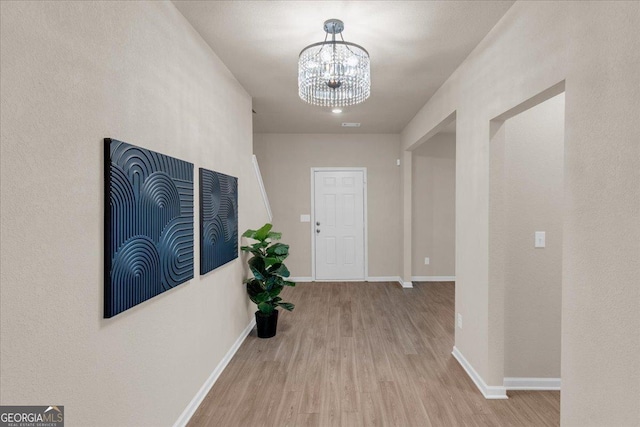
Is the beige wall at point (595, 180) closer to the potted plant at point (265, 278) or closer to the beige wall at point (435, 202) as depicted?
the potted plant at point (265, 278)

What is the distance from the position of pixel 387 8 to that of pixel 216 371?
9.45 ft

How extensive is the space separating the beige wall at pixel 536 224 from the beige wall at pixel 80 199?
2.35 meters

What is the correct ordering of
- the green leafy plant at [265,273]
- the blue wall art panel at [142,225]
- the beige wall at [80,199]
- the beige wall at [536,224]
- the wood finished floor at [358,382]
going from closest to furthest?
the beige wall at [80,199] < the blue wall art panel at [142,225] < the wood finished floor at [358,382] < the beige wall at [536,224] < the green leafy plant at [265,273]

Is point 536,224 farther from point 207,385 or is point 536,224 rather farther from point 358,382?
point 207,385

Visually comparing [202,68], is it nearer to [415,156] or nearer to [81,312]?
[81,312]

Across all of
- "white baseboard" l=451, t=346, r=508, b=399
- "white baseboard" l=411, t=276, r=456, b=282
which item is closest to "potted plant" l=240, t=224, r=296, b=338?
"white baseboard" l=451, t=346, r=508, b=399

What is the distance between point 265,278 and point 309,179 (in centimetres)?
286

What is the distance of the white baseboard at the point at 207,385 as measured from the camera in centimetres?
209

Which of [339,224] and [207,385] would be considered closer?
[207,385]

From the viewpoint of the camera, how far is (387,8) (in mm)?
2068

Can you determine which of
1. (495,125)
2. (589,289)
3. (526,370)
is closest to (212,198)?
(495,125)

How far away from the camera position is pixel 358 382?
259 cm

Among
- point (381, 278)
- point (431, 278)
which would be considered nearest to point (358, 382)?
point (381, 278)

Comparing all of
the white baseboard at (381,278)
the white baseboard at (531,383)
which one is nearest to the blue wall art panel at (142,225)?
the white baseboard at (531,383)
